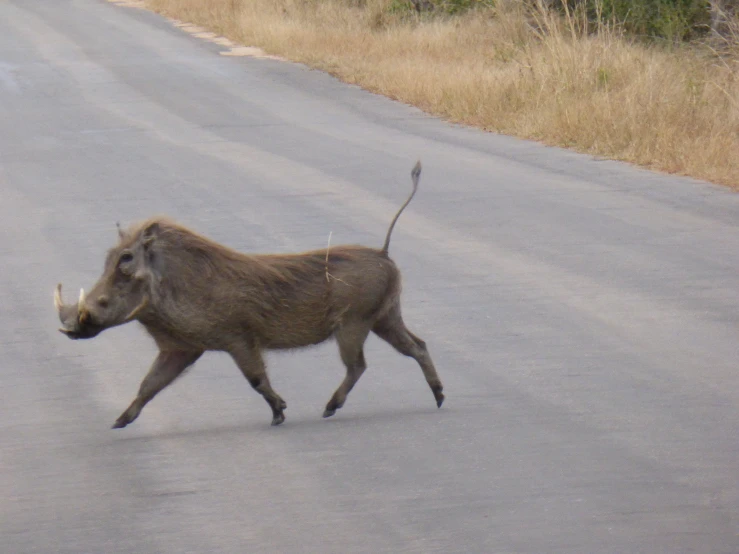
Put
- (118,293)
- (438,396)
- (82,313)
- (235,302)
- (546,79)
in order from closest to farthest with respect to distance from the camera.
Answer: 1. (82,313)
2. (118,293)
3. (235,302)
4. (438,396)
5. (546,79)

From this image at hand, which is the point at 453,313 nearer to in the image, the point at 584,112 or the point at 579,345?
the point at 579,345

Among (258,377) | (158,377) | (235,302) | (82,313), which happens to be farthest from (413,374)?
(82,313)

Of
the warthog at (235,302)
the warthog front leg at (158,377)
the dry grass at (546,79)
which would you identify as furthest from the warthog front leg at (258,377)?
the dry grass at (546,79)

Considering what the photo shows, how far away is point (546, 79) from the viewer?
1526 centimetres

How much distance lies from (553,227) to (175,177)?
3778mm

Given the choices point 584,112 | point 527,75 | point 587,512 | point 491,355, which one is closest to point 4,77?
point 527,75

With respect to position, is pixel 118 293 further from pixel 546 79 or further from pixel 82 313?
pixel 546 79

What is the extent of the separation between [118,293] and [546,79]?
34.7 feet

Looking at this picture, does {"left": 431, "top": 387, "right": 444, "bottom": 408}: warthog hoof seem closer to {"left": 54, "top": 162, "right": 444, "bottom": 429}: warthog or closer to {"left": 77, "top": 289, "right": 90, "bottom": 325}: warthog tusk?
{"left": 54, "top": 162, "right": 444, "bottom": 429}: warthog

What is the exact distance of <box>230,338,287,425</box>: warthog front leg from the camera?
5633mm

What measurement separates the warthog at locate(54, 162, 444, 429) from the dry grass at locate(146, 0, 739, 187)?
627 cm

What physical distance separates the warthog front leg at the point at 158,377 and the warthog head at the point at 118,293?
0.34 metres

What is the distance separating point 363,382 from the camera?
629 cm

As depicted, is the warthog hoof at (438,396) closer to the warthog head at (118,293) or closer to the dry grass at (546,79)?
the warthog head at (118,293)
